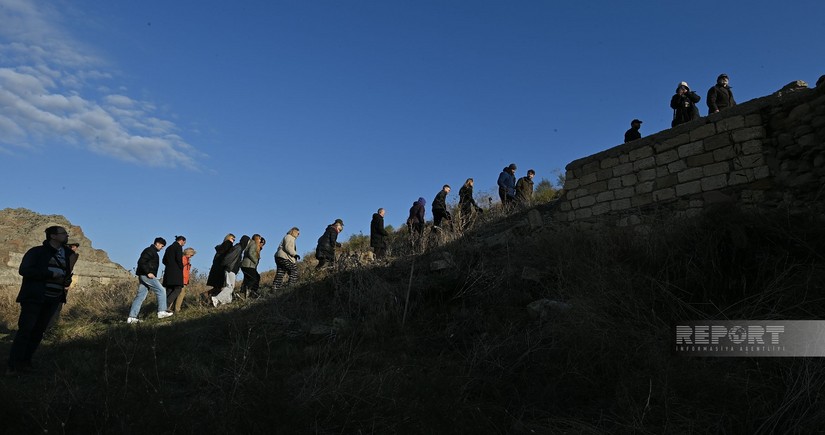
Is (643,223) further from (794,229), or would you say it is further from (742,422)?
(742,422)

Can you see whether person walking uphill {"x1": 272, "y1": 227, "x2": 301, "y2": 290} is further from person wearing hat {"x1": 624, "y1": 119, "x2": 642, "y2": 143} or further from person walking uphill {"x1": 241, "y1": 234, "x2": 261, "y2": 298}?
person wearing hat {"x1": 624, "y1": 119, "x2": 642, "y2": 143}

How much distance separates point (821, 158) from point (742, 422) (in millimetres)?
4457

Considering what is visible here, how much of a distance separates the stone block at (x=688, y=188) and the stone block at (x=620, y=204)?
2.94ft

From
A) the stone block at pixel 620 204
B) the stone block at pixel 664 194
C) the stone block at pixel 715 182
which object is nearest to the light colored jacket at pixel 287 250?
the stone block at pixel 620 204

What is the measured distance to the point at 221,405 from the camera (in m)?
3.66

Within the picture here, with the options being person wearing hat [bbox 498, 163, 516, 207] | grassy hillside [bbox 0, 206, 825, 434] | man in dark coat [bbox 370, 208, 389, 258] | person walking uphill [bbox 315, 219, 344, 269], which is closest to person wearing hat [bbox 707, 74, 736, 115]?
grassy hillside [bbox 0, 206, 825, 434]

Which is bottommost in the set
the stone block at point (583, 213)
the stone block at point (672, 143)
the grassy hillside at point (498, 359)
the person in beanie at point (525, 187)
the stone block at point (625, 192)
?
the grassy hillside at point (498, 359)

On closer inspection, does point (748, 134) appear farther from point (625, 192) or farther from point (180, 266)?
point (180, 266)

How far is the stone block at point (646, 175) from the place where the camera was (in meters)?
7.95

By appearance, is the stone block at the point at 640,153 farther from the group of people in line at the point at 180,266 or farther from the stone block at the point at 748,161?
the group of people in line at the point at 180,266

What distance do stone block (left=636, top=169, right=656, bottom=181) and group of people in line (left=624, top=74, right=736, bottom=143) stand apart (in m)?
1.17

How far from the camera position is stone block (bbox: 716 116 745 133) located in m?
6.89

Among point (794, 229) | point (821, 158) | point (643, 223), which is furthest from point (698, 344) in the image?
point (643, 223)

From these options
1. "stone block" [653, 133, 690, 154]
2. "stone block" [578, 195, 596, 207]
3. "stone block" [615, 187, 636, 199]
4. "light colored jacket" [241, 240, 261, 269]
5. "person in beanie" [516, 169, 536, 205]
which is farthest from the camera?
"person in beanie" [516, 169, 536, 205]
